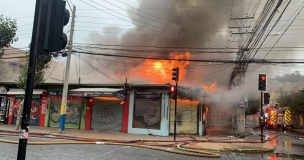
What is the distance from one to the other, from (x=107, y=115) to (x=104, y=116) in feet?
0.85

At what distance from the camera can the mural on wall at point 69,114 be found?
16906 millimetres

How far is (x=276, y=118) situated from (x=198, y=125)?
1824 centimetres

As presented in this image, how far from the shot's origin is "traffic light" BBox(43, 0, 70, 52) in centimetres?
310

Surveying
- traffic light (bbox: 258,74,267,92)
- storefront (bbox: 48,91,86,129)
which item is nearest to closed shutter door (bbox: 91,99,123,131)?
storefront (bbox: 48,91,86,129)

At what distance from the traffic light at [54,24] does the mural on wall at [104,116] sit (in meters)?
13.4

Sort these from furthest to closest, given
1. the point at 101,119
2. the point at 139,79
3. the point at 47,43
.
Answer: the point at 139,79, the point at 101,119, the point at 47,43

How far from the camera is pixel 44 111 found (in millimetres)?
17594

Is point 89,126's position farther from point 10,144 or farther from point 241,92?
point 241,92

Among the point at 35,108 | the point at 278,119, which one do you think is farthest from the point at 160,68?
the point at 278,119

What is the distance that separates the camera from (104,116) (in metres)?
16.3

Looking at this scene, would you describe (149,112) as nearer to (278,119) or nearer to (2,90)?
(2,90)

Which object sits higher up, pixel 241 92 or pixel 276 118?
pixel 241 92

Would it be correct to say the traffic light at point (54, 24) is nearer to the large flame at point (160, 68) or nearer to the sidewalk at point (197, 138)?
the sidewalk at point (197, 138)

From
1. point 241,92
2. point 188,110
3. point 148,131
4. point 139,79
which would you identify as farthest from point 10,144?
point 139,79
